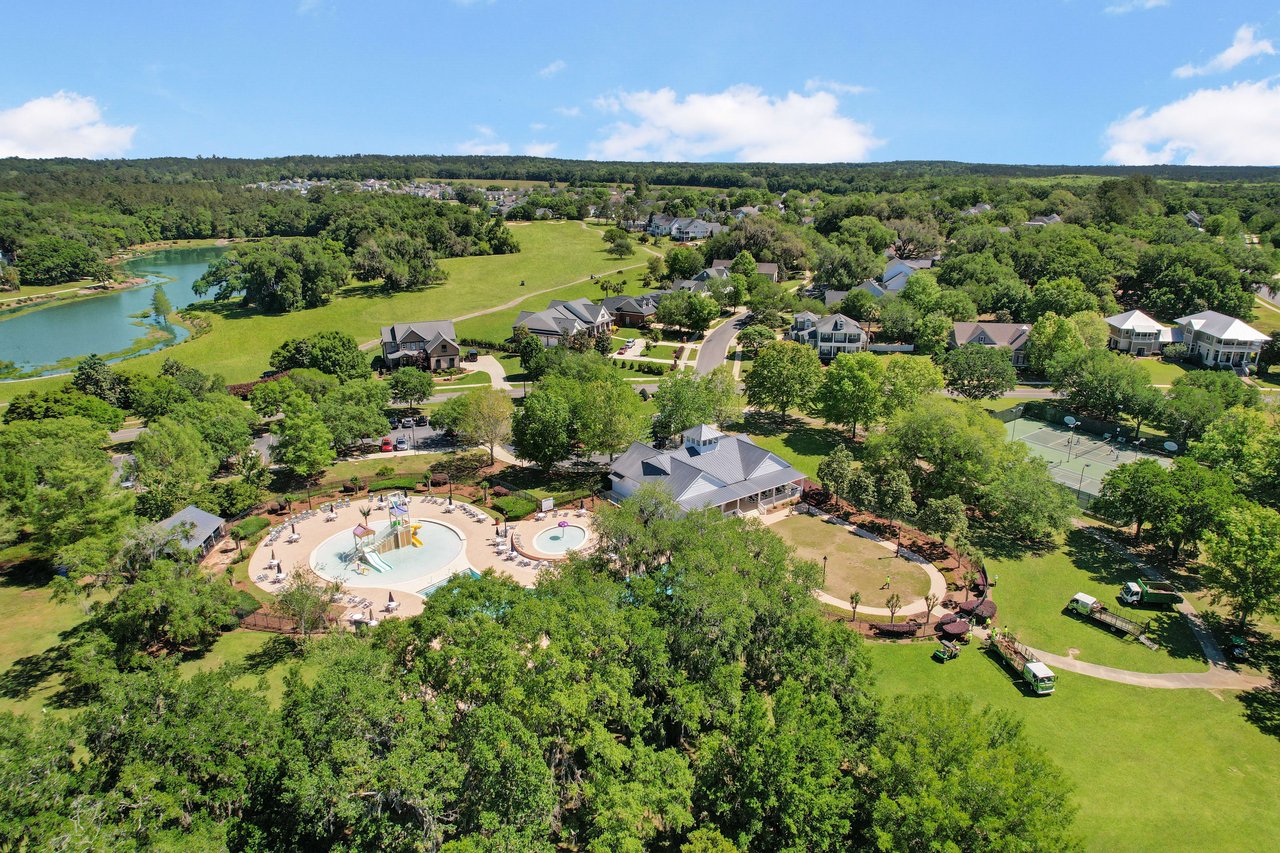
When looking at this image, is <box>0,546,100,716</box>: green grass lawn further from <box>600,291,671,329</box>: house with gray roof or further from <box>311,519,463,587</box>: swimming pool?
<box>600,291,671,329</box>: house with gray roof

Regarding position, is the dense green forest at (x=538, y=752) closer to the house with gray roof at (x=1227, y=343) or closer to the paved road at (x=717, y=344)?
the paved road at (x=717, y=344)

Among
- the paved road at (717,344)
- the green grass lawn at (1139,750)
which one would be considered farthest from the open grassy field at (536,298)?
the green grass lawn at (1139,750)

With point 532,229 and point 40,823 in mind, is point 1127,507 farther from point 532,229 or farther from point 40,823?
point 532,229

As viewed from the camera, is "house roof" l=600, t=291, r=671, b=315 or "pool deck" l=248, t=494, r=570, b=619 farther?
"house roof" l=600, t=291, r=671, b=315

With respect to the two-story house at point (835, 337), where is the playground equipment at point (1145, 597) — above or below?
below

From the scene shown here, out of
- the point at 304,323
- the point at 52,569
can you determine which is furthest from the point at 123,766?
the point at 304,323

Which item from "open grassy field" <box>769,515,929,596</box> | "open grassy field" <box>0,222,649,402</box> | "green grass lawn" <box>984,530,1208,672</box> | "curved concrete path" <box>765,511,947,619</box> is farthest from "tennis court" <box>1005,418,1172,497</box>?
"open grassy field" <box>0,222,649,402</box>

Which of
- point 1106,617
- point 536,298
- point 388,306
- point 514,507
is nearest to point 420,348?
point 388,306
